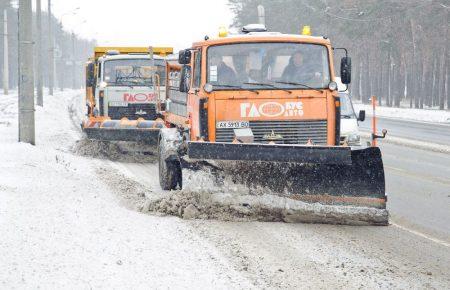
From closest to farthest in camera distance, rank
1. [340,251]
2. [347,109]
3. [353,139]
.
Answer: [340,251] → [353,139] → [347,109]

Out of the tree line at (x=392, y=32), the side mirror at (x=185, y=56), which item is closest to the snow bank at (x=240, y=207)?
the side mirror at (x=185, y=56)

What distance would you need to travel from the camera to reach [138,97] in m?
18.1

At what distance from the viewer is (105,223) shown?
334 inches

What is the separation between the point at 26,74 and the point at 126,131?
250 cm

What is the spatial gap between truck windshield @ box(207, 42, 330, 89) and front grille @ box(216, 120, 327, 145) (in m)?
0.52

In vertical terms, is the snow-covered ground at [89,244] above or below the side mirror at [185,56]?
below

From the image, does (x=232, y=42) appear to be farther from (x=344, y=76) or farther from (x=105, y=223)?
(x=105, y=223)

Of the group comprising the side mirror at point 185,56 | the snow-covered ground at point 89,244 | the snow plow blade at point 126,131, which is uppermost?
the side mirror at point 185,56

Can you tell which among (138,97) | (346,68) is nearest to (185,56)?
(346,68)

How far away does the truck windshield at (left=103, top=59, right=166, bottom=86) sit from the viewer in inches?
715

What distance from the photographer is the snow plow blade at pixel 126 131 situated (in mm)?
16594

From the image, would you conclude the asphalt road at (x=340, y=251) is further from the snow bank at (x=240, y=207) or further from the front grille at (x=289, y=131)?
the front grille at (x=289, y=131)

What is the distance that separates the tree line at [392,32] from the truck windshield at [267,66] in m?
35.7

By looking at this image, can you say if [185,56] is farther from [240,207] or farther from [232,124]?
[240,207]
